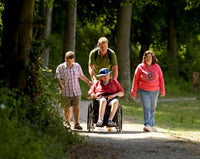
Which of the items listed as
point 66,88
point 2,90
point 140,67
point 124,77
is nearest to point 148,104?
point 140,67

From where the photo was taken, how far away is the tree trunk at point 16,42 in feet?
34.8

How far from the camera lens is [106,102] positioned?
13.4 meters

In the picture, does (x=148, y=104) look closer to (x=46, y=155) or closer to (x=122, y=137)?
(x=122, y=137)

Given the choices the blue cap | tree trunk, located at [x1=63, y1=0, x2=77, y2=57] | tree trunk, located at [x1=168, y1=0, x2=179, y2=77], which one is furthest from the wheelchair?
tree trunk, located at [x1=168, y1=0, x2=179, y2=77]

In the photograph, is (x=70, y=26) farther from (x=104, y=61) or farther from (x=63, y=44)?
(x=104, y=61)

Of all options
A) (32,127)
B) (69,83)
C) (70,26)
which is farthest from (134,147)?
(70,26)

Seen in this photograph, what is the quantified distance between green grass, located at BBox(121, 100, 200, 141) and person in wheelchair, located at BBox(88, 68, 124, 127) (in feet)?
5.06

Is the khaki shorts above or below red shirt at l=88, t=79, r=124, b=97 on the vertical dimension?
below

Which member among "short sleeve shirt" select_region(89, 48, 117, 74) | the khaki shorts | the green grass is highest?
"short sleeve shirt" select_region(89, 48, 117, 74)

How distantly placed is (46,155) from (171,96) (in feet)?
83.2

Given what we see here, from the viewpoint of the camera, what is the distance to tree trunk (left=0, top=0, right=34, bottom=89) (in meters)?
10.6

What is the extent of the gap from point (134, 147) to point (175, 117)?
9761 mm

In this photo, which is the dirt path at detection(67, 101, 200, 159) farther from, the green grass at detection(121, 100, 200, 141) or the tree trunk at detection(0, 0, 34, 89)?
the tree trunk at detection(0, 0, 34, 89)

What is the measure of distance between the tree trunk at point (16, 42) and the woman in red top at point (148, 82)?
155 inches
